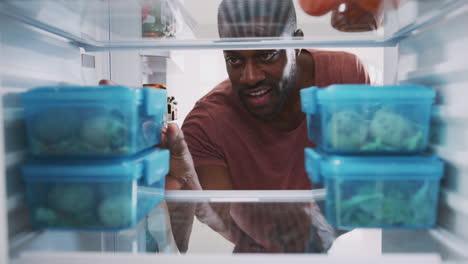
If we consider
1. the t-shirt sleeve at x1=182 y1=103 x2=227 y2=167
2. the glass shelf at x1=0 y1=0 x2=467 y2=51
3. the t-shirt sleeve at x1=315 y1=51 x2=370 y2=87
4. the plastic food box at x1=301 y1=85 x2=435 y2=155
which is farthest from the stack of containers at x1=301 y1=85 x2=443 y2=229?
the t-shirt sleeve at x1=182 y1=103 x2=227 y2=167

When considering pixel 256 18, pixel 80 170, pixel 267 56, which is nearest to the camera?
pixel 80 170

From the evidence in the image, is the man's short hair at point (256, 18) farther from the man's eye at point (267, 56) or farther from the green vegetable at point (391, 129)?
the green vegetable at point (391, 129)

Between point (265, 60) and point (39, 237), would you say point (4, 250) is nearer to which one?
point (39, 237)

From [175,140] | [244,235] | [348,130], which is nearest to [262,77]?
[175,140]

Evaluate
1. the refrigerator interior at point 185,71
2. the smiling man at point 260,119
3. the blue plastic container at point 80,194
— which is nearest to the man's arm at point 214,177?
the smiling man at point 260,119

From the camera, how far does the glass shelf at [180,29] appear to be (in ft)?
3.39

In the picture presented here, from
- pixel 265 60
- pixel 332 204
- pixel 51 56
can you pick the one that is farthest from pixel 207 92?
pixel 332 204

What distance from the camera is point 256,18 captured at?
3.62 ft

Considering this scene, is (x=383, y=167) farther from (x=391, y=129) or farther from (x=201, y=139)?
(x=201, y=139)

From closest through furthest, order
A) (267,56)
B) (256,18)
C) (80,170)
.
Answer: (80,170) → (256,18) → (267,56)

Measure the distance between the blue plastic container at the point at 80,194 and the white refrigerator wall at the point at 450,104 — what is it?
0.71 meters

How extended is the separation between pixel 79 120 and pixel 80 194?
0.54 ft

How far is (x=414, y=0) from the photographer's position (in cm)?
90

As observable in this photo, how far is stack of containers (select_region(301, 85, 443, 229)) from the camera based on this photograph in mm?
856
